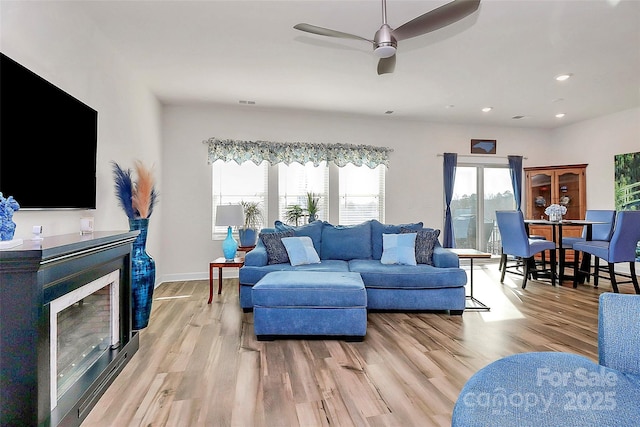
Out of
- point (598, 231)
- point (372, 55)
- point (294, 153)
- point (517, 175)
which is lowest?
point (598, 231)

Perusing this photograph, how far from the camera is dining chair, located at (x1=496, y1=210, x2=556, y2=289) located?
464 centimetres

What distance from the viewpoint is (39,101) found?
6.61 ft

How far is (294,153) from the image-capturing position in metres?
5.56

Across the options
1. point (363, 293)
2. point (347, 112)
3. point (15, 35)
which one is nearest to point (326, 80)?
point (347, 112)

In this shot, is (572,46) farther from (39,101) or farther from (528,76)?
(39,101)

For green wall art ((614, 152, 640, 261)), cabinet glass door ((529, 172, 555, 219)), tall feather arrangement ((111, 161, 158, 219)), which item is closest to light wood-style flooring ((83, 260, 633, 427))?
tall feather arrangement ((111, 161, 158, 219))

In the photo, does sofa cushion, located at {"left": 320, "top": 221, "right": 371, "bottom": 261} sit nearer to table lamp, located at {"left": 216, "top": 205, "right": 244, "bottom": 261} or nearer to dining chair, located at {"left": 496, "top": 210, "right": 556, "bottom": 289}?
table lamp, located at {"left": 216, "top": 205, "right": 244, "bottom": 261}

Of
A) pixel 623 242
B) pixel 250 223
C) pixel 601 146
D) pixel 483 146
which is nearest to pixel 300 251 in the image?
pixel 250 223

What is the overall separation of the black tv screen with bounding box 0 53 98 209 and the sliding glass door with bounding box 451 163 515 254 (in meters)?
5.93

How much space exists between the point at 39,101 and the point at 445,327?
3637 millimetres

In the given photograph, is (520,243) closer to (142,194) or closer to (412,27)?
(412,27)

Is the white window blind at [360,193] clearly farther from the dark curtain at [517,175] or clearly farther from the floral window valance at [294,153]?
the dark curtain at [517,175]

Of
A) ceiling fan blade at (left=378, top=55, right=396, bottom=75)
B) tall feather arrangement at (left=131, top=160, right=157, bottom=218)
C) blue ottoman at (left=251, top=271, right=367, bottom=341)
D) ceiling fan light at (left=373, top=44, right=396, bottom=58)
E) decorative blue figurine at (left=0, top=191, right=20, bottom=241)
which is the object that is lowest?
blue ottoman at (left=251, top=271, right=367, bottom=341)

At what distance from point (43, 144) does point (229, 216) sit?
92.3 inches
